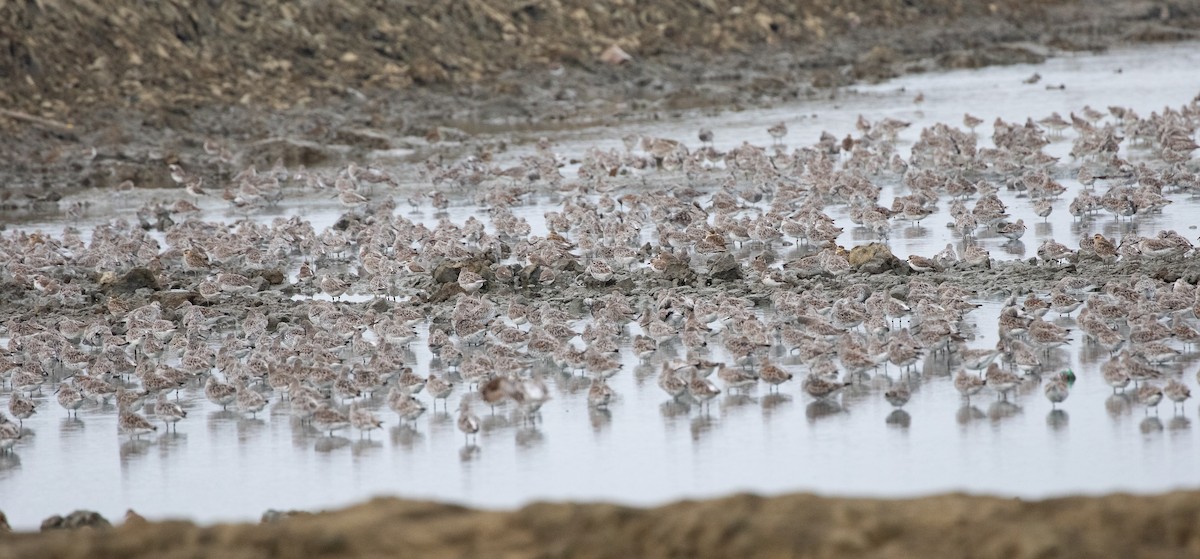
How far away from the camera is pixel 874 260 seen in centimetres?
1344

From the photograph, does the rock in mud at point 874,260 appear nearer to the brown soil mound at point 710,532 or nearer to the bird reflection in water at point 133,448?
the bird reflection in water at point 133,448

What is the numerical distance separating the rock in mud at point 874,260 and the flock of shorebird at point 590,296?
0.26ft

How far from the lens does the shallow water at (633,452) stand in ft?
28.3

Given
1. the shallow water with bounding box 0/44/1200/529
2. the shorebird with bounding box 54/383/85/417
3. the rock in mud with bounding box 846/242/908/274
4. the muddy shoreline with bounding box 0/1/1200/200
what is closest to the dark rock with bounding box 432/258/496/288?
the shallow water with bounding box 0/44/1200/529

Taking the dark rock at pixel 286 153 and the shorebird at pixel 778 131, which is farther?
the dark rock at pixel 286 153

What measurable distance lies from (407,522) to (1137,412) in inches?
207

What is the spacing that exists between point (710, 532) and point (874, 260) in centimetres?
812

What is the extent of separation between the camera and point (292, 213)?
19594 mm

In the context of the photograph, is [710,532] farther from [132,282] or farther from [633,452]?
[132,282]

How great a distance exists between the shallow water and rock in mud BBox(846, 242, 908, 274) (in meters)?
1.67

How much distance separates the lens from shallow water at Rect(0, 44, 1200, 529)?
28.3ft

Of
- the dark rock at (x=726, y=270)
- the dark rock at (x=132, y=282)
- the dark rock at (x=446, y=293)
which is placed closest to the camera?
the dark rock at (x=446, y=293)

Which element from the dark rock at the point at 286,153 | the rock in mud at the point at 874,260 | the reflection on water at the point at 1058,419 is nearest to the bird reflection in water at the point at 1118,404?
the reflection on water at the point at 1058,419

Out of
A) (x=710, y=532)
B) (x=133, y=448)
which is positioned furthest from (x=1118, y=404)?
(x=133, y=448)
